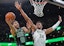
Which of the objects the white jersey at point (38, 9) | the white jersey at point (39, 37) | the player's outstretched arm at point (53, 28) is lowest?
the white jersey at point (39, 37)

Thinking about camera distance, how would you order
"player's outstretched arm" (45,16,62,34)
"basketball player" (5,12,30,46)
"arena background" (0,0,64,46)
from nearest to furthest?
"basketball player" (5,12,30,46) < "player's outstretched arm" (45,16,62,34) < "arena background" (0,0,64,46)

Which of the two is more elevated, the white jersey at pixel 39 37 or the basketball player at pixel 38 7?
the basketball player at pixel 38 7

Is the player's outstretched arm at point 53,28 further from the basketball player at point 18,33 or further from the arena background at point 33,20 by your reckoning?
the basketball player at point 18,33

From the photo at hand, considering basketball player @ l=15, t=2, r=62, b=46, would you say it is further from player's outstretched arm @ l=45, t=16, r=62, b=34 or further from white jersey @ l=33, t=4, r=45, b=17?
white jersey @ l=33, t=4, r=45, b=17

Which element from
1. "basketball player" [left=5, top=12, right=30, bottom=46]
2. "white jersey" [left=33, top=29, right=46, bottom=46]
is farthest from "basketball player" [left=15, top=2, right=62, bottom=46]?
"basketball player" [left=5, top=12, right=30, bottom=46]

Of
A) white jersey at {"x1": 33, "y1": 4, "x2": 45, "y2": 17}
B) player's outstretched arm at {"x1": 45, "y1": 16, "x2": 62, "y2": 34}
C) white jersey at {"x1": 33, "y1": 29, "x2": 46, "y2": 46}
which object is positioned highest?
white jersey at {"x1": 33, "y1": 4, "x2": 45, "y2": 17}

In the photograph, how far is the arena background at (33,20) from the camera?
377 centimetres

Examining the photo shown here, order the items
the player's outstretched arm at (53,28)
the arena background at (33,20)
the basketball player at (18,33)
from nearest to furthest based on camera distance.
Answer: the basketball player at (18,33) → the player's outstretched arm at (53,28) → the arena background at (33,20)

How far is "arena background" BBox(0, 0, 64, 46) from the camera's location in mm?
3770

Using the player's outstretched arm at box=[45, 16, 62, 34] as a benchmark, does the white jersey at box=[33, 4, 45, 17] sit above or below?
above

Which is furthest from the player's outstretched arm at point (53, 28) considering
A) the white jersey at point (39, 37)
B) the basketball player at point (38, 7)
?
the basketball player at point (38, 7)

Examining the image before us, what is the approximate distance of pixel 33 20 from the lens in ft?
12.6

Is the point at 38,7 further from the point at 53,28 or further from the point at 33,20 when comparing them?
the point at 53,28

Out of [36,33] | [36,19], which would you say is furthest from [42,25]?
[36,33]
